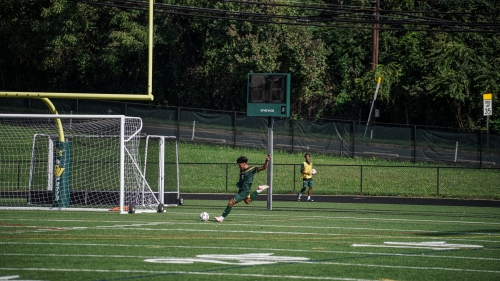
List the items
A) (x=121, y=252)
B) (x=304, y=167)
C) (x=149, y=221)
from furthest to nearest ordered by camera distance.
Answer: (x=304, y=167)
(x=149, y=221)
(x=121, y=252)

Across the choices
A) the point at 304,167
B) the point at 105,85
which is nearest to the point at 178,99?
the point at 105,85

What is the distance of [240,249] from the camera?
507 inches

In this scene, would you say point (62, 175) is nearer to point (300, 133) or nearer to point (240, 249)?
point (240, 249)

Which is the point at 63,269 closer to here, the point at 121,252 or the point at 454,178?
the point at 121,252

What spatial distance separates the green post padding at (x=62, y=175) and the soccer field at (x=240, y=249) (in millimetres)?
3526

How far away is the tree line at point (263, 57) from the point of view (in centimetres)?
4684

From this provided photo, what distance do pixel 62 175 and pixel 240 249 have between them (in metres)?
12.2

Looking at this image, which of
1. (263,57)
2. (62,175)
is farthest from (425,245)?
(263,57)

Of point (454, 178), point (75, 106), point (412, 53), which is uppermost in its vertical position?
point (412, 53)

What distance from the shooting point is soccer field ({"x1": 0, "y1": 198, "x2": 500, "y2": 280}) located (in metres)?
10.4

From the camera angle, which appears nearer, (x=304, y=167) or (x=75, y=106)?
(x=304, y=167)

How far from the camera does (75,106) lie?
45.2 metres

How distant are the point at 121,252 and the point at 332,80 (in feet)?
135

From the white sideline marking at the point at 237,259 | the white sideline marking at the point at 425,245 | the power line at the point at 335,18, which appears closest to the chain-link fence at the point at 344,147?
the power line at the point at 335,18
